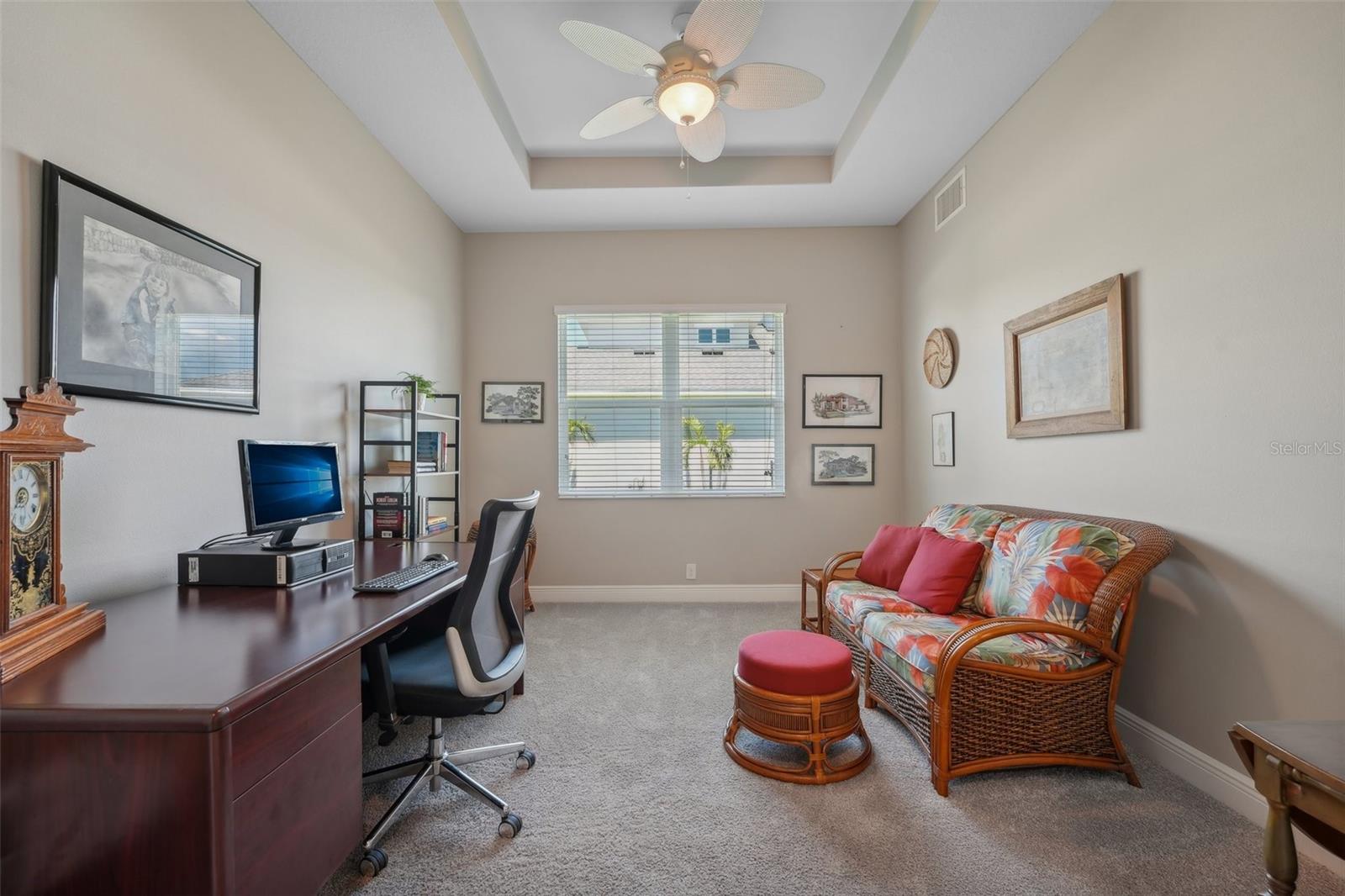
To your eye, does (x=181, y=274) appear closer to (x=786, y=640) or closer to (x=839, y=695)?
(x=786, y=640)

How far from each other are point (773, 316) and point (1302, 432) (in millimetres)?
3301

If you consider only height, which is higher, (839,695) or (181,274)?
(181,274)

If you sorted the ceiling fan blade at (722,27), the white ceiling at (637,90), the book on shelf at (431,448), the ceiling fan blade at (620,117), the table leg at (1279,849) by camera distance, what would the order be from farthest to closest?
the book on shelf at (431,448) → the ceiling fan blade at (620,117) → the white ceiling at (637,90) → the ceiling fan blade at (722,27) → the table leg at (1279,849)

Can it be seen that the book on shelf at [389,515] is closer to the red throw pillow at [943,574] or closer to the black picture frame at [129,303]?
the black picture frame at [129,303]

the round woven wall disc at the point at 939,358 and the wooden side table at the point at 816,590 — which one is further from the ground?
the round woven wall disc at the point at 939,358

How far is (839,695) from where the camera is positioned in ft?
7.18

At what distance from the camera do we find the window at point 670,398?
470cm

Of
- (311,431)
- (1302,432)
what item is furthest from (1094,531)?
(311,431)

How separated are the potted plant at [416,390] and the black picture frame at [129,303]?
2.83 feet

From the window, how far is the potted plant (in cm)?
134

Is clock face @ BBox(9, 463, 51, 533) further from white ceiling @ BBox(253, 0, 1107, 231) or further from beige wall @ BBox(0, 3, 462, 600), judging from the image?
white ceiling @ BBox(253, 0, 1107, 231)

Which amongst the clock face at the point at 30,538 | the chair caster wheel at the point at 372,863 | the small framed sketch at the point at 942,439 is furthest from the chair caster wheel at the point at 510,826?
the small framed sketch at the point at 942,439

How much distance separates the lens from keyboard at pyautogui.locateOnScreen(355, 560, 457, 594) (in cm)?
183

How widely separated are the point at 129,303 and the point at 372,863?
1841 mm
